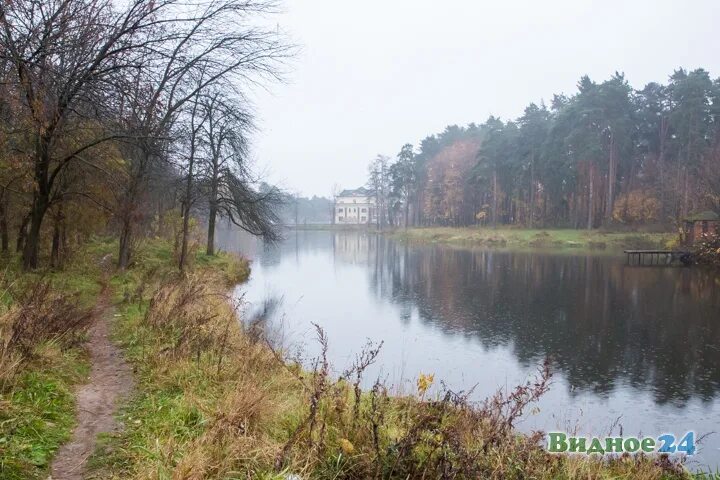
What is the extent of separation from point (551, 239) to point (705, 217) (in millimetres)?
14829

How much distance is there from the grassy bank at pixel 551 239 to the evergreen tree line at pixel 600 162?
83.7 inches

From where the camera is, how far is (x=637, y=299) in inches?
741

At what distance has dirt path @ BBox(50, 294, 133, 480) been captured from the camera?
369 cm

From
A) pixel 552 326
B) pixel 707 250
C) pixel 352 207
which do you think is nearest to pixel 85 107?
pixel 552 326

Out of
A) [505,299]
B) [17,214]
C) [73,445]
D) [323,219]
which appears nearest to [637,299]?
[505,299]

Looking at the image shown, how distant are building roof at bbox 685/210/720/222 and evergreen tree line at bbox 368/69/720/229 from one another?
589 mm

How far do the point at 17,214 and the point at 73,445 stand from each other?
13.6m

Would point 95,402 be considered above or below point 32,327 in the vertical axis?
below

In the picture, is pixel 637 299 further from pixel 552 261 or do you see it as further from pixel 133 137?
pixel 133 137

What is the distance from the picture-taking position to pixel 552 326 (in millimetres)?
14242

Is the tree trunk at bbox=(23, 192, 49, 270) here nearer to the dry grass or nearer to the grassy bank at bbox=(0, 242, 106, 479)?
the grassy bank at bbox=(0, 242, 106, 479)

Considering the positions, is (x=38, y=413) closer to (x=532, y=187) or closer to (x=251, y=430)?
(x=251, y=430)

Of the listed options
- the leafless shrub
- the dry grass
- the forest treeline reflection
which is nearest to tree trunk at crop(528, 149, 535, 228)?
the forest treeline reflection

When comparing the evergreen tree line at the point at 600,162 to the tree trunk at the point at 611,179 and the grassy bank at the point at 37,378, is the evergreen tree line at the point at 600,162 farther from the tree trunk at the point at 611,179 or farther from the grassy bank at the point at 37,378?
the grassy bank at the point at 37,378
